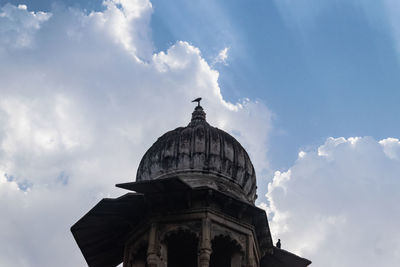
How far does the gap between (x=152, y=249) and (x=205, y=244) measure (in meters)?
1.55

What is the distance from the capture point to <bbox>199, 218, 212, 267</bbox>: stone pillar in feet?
57.4

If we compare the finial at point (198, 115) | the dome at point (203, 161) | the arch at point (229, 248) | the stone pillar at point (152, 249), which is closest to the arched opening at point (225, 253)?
the arch at point (229, 248)

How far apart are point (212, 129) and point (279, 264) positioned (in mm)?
5146

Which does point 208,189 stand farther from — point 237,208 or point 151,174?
point 151,174

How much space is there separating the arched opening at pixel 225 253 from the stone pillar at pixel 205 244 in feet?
2.01

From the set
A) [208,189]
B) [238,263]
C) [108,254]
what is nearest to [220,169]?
[208,189]

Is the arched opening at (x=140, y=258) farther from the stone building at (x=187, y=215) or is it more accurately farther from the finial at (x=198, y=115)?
the finial at (x=198, y=115)

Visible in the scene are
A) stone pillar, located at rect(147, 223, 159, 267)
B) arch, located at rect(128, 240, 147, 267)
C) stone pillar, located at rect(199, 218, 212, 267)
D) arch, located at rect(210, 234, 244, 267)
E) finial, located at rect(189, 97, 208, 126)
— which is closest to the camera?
stone pillar, located at rect(199, 218, 212, 267)

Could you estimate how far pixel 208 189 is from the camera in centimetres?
1853

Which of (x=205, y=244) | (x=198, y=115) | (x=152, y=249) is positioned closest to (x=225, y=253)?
(x=205, y=244)

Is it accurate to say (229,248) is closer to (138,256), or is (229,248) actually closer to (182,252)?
(182,252)

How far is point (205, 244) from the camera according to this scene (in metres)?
17.8

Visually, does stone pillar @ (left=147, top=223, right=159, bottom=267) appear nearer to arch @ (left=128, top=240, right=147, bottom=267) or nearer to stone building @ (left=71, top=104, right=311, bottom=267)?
stone building @ (left=71, top=104, right=311, bottom=267)

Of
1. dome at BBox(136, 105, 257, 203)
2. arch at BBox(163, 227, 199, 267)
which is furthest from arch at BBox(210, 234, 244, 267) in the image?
dome at BBox(136, 105, 257, 203)
